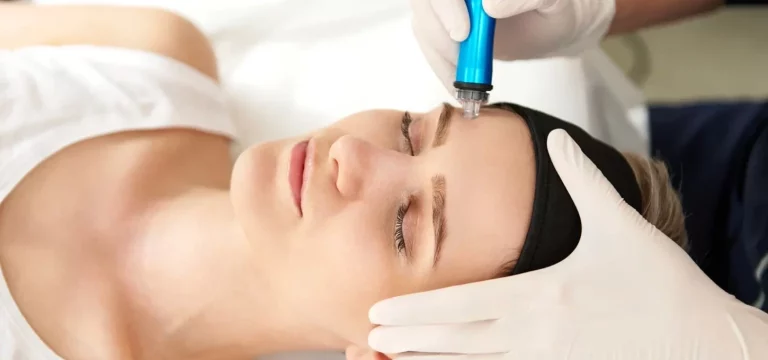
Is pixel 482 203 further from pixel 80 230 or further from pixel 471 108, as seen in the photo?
pixel 80 230

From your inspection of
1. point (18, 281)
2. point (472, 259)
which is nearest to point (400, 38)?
point (472, 259)

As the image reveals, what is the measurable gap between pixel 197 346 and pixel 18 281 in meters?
0.32

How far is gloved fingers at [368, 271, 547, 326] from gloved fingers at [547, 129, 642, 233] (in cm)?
11

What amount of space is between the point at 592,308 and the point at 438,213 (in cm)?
25

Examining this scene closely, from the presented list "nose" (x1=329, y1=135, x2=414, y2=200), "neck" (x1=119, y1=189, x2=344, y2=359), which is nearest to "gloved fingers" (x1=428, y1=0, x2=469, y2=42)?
"nose" (x1=329, y1=135, x2=414, y2=200)

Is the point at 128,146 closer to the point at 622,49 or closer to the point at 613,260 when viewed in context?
the point at 613,260

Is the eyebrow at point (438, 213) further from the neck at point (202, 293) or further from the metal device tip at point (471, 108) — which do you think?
the neck at point (202, 293)

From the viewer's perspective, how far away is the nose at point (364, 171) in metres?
0.92

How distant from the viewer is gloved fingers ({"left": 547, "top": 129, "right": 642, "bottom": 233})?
90 centimetres

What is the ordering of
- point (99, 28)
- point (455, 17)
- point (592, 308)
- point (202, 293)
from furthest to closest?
point (99, 28) → point (202, 293) → point (455, 17) → point (592, 308)

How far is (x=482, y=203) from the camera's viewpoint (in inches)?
35.4

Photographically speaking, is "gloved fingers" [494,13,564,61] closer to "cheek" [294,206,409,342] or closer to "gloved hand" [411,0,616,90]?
"gloved hand" [411,0,616,90]

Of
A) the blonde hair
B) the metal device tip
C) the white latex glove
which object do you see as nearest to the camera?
the white latex glove

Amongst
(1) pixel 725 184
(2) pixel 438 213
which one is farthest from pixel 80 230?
(1) pixel 725 184
